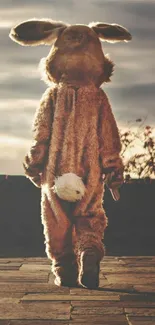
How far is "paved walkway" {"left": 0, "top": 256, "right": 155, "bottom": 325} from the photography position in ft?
11.0

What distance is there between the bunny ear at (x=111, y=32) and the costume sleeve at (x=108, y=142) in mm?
531

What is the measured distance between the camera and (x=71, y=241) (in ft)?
16.0

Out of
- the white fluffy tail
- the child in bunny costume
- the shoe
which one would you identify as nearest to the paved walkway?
the shoe

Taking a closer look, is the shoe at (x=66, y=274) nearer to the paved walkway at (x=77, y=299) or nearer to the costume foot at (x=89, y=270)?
the paved walkway at (x=77, y=299)

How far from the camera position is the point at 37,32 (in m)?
5.18

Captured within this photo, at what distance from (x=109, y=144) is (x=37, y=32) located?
3.33 feet

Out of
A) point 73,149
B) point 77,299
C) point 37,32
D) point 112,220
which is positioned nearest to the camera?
point 77,299

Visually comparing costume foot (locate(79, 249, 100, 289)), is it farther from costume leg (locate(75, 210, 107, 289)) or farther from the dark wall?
the dark wall

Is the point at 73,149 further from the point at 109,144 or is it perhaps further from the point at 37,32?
the point at 37,32

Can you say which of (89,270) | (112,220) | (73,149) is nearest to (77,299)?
(89,270)

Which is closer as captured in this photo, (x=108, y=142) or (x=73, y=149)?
(x=73, y=149)

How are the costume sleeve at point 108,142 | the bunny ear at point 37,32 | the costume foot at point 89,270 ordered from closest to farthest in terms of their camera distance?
the costume foot at point 89,270 → the costume sleeve at point 108,142 → the bunny ear at point 37,32

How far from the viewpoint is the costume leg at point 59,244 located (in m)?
4.80

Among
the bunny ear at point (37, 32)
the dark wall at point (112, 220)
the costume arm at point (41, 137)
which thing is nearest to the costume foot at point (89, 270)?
the costume arm at point (41, 137)
